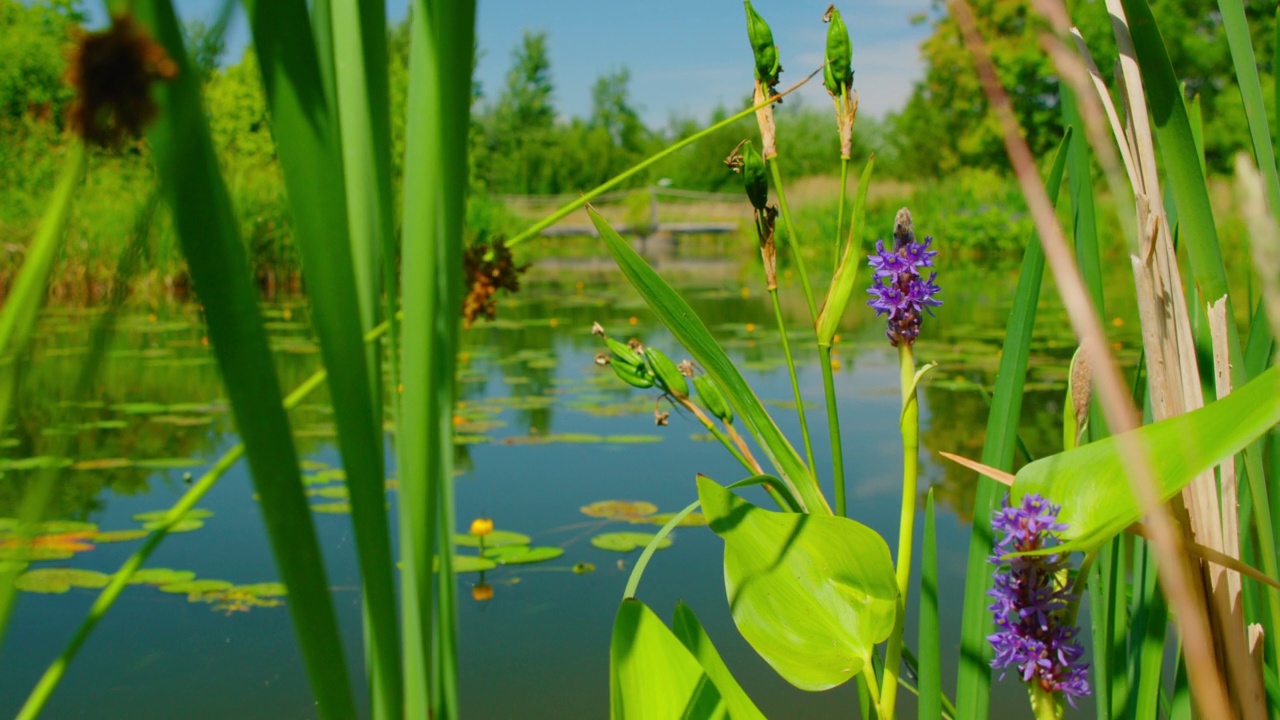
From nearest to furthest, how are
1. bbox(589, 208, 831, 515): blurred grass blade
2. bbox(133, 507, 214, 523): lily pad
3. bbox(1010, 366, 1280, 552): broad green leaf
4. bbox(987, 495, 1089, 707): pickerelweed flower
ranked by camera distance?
1. bbox(1010, 366, 1280, 552): broad green leaf
2. bbox(987, 495, 1089, 707): pickerelweed flower
3. bbox(589, 208, 831, 515): blurred grass blade
4. bbox(133, 507, 214, 523): lily pad

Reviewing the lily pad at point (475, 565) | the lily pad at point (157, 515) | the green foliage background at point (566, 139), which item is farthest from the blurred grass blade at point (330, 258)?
the lily pad at point (157, 515)

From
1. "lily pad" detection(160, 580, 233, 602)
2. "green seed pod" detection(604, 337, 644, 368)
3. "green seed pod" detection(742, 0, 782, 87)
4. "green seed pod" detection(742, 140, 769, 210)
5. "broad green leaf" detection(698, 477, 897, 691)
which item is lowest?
"lily pad" detection(160, 580, 233, 602)

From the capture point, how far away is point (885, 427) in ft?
8.43

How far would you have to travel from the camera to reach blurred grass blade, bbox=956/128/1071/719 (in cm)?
46

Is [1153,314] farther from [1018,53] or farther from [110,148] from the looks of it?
[1018,53]

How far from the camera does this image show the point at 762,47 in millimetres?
506

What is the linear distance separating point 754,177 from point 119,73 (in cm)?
40

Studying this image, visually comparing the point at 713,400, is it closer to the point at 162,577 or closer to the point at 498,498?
the point at 162,577

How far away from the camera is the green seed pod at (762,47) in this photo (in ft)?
1.65

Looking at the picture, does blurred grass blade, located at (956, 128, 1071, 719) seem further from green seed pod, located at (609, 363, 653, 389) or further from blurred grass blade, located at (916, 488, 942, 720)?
green seed pod, located at (609, 363, 653, 389)

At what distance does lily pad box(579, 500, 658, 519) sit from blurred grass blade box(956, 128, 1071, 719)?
1.33m

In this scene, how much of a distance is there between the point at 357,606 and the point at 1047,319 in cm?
451

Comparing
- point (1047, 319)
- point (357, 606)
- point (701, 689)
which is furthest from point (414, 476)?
point (1047, 319)

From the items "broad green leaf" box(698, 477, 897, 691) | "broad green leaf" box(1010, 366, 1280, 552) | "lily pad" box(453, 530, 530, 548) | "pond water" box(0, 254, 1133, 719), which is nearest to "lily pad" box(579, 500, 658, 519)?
"pond water" box(0, 254, 1133, 719)
